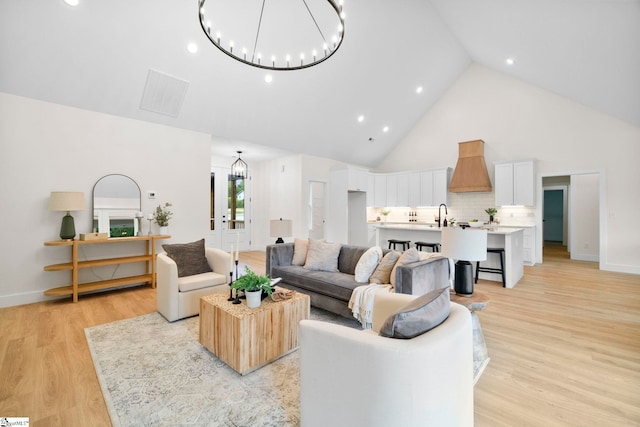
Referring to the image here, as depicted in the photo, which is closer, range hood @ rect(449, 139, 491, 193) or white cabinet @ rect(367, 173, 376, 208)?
range hood @ rect(449, 139, 491, 193)

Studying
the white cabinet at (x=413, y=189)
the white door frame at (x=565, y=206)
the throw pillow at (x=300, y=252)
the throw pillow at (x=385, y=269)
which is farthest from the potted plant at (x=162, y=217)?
the white door frame at (x=565, y=206)

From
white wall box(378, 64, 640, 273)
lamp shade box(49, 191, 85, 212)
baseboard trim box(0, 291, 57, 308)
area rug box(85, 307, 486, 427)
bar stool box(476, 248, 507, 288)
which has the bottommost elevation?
area rug box(85, 307, 486, 427)

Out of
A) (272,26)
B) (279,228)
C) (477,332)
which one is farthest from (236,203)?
(477,332)

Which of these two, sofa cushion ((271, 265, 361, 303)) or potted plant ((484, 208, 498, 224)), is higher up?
potted plant ((484, 208, 498, 224))

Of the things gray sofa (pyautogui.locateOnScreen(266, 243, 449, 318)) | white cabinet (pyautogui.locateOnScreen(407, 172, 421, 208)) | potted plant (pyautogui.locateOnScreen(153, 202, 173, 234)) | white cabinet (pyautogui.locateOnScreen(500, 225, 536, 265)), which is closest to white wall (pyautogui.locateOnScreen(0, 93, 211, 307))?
potted plant (pyautogui.locateOnScreen(153, 202, 173, 234))

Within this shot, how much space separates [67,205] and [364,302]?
161 inches

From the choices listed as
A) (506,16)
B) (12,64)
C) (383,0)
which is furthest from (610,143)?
(12,64)

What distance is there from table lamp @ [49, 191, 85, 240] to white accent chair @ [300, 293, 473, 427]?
4080 mm

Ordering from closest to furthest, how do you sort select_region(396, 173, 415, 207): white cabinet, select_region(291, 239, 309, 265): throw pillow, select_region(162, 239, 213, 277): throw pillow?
1. select_region(162, 239, 213, 277): throw pillow
2. select_region(291, 239, 309, 265): throw pillow
3. select_region(396, 173, 415, 207): white cabinet

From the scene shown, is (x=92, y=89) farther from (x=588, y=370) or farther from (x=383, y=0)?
(x=588, y=370)

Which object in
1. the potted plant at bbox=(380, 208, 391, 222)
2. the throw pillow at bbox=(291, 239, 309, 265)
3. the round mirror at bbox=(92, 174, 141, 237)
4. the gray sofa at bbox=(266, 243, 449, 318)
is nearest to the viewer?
the gray sofa at bbox=(266, 243, 449, 318)

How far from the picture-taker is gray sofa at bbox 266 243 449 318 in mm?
2666

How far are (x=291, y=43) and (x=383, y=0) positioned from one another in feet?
5.36

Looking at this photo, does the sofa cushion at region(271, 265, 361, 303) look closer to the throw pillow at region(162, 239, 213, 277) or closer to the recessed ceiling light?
the throw pillow at region(162, 239, 213, 277)
